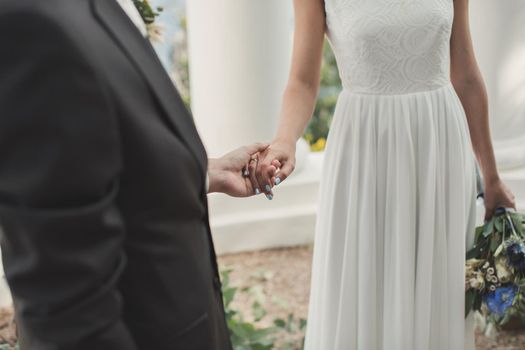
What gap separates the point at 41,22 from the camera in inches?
38.8

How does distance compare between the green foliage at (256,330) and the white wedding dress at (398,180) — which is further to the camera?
the green foliage at (256,330)

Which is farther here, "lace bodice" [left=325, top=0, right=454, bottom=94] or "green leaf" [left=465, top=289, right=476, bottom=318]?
"green leaf" [left=465, top=289, right=476, bottom=318]

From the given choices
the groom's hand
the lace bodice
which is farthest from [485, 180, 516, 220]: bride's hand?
the groom's hand

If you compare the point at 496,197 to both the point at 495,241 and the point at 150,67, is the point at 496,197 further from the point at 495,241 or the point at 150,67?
the point at 150,67

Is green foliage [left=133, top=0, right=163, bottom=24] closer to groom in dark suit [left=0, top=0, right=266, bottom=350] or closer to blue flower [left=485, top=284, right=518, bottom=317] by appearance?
groom in dark suit [left=0, top=0, right=266, bottom=350]

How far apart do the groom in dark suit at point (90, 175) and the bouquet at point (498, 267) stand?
142 cm

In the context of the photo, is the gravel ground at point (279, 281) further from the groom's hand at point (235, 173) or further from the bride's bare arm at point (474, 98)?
the groom's hand at point (235, 173)

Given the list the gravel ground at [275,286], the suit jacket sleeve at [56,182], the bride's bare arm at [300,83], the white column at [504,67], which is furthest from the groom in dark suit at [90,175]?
the white column at [504,67]

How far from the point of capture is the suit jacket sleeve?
3.21ft

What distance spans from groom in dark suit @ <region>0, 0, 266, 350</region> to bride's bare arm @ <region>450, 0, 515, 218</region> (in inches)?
55.1

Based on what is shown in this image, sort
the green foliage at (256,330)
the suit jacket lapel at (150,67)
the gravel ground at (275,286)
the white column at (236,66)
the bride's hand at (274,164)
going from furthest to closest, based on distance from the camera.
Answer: the white column at (236,66), the gravel ground at (275,286), the green foliage at (256,330), the bride's hand at (274,164), the suit jacket lapel at (150,67)

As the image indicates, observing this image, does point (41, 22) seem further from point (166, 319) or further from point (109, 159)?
point (166, 319)

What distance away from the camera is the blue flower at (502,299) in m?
2.31

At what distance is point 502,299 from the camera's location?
2.32m
